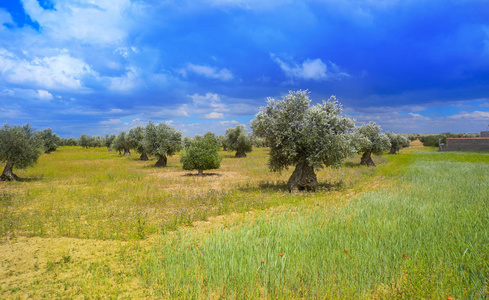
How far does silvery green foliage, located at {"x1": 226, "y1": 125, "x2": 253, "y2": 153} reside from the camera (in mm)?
58156

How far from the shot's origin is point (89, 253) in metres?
8.88

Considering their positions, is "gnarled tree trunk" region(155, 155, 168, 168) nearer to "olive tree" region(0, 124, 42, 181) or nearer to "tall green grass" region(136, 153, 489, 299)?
"olive tree" region(0, 124, 42, 181)

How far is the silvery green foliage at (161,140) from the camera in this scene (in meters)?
38.7

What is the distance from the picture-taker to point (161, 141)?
39125 mm

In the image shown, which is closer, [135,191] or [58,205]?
[58,205]

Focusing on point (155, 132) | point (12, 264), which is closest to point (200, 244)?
point (12, 264)

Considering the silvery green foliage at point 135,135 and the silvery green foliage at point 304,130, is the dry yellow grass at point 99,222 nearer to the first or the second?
the silvery green foliage at point 304,130

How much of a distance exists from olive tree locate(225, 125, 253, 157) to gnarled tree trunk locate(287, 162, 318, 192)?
39.0 m

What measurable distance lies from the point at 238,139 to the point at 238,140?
0.91ft

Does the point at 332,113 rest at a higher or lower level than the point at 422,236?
higher

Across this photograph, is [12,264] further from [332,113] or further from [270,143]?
[332,113]

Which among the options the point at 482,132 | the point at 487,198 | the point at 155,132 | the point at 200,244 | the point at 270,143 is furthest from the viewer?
the point at 482,132

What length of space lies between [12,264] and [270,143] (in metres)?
15.3

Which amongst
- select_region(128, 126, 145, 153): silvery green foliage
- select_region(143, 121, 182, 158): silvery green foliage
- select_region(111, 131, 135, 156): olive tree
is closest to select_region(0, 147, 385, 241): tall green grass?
select_region(143, 121, 182, 158): silvery green foliage
